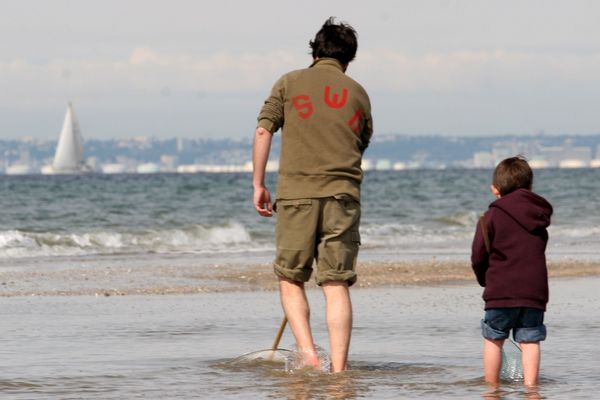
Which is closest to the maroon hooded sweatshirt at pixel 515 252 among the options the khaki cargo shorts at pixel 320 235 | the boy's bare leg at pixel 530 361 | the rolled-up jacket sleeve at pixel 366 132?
the boy's bare leg at pixel 530 361

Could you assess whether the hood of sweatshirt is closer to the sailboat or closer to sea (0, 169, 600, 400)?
sea (0, 169, 600, 400)

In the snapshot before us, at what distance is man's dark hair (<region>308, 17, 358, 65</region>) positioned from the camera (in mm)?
6332

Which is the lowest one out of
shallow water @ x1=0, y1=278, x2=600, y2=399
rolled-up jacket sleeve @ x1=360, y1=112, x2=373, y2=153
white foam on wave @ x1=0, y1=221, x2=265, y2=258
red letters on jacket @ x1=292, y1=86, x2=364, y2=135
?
white foam on wave @ x1=0, y1=221, x2=265, y2=258

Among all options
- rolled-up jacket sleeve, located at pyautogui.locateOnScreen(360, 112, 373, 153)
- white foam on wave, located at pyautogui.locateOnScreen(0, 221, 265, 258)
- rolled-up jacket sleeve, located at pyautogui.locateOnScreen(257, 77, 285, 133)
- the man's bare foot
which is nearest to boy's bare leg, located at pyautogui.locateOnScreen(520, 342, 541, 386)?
the man's bare foot

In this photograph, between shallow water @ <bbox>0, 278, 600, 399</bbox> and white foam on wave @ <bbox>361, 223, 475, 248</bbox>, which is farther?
white foam on wave @ <bbox>361, 223, 475, 248</bbox>

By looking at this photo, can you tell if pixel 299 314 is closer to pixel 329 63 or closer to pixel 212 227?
pixel 329 63

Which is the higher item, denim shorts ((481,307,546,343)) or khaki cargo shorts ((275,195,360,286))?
khaki cargo shorts ((275,195,360,286))

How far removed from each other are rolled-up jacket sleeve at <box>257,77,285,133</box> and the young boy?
113cm

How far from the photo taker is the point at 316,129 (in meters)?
6.25

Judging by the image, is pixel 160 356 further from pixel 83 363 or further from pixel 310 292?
pixel 310 292

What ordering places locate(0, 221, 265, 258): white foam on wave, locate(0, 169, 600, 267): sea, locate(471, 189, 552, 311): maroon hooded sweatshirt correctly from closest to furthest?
locate(471, 189, 552, 311): maroon hooded sweatshirt → locate(0, 169, 600, 267): sea → locate(0, 221, 265, 258): white foam on wave

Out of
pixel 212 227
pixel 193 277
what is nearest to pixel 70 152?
pixel 212 227

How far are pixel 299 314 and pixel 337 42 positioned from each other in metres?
1.39

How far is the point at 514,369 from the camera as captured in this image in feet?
20.2
